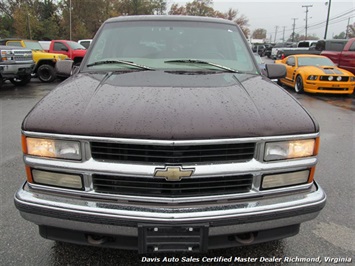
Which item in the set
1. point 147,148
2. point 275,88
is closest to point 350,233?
point 275,88

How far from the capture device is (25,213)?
1923 millimetres

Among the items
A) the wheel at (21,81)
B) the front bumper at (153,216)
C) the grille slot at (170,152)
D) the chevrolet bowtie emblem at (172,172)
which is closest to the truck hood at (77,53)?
the wheel at (21,81)

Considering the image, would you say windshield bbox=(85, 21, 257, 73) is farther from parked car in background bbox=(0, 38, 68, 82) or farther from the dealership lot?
parked car in background bbox=(0, 38, 68, 82)

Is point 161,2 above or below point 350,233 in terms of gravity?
above

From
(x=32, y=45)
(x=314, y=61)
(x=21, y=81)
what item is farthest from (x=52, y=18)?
(x=314, y=61)

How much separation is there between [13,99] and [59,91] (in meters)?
8.45

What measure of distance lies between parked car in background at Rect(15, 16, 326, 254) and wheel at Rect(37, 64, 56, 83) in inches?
481

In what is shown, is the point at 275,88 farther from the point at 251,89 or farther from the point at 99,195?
the point at 99,195

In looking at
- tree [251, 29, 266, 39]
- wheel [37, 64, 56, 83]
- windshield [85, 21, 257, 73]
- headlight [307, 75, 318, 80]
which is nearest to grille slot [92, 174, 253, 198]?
windshield [85, 21, 257, 73]

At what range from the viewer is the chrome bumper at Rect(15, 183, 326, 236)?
69.9 inches

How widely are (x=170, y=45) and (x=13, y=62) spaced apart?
9.36 m

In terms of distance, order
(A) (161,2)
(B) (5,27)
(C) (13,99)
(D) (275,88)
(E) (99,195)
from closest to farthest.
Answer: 1. (E) (99,195)
2. (D) (275,88)
3. (C) (13,99)
4. (B) (5,27)
5. (A) (161,2)

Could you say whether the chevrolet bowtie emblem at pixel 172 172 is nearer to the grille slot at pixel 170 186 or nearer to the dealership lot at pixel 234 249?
the grille slot at pixel 170 186

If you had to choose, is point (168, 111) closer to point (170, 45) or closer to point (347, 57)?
point (170, 45)
